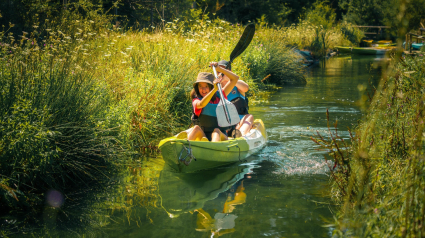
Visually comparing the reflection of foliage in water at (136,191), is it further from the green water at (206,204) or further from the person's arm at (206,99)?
the person's arm at (206,99)

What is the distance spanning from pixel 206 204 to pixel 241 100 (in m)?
2.79

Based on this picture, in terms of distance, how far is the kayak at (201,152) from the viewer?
16.4ft

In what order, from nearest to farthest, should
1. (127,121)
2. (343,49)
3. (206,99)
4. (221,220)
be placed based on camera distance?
(221,220), (206,99), (127,121), (343,49)

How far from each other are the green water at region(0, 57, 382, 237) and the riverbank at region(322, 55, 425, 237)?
1.42ft

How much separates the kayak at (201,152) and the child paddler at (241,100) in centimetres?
43

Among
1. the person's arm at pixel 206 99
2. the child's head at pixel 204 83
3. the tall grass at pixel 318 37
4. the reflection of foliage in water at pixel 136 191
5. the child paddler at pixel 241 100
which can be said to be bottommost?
the tall grass at pixel 318 37

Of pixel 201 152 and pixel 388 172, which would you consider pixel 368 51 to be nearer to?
pixel 201 152

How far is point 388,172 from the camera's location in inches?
130

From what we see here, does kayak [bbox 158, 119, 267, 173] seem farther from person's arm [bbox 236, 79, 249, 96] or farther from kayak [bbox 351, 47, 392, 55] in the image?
kayak [bbox 351, 47, 392, 55]

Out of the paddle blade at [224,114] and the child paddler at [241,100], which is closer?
the paddle blade at [224,114]

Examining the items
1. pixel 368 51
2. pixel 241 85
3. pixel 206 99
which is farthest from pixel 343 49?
pixel 206 99

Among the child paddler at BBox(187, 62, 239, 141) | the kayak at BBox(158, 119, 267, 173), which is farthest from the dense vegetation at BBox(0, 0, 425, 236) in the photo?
the child paddler at BBox(187, 62, 239, 141)

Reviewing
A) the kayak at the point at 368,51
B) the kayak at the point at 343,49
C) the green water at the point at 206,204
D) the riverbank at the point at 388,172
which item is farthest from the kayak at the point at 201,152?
the kayak at the point at 343,49

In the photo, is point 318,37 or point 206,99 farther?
point 318,37
